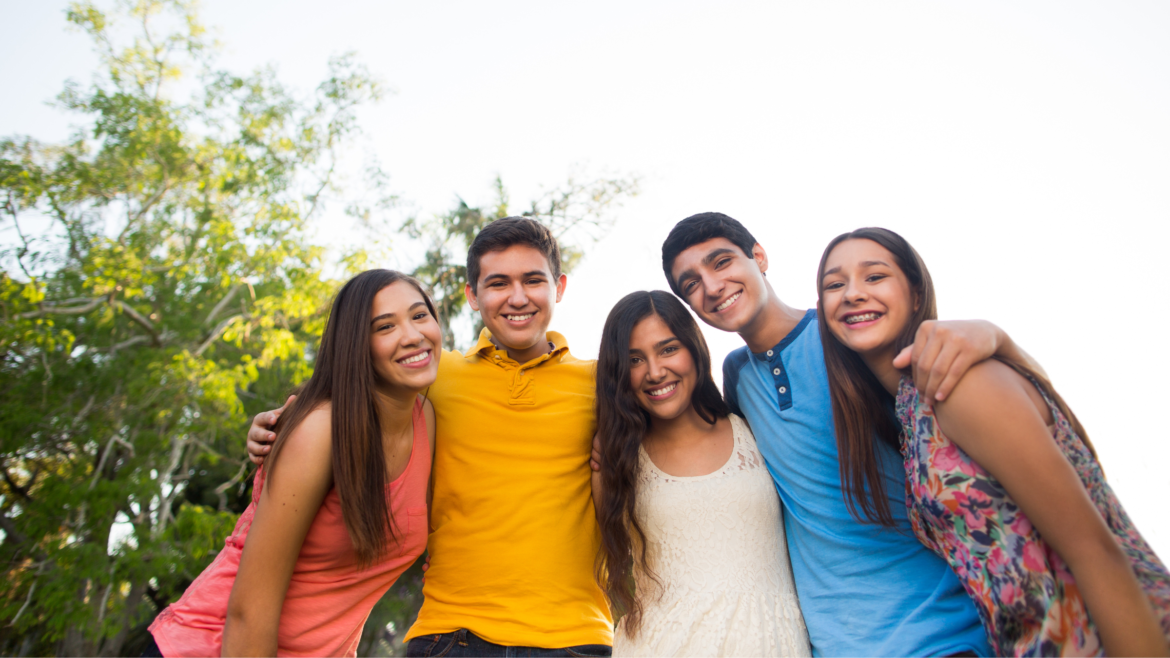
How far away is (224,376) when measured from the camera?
880 centimetres

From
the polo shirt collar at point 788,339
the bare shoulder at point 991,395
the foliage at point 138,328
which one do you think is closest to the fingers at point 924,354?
the bare shoulder at point 991,395

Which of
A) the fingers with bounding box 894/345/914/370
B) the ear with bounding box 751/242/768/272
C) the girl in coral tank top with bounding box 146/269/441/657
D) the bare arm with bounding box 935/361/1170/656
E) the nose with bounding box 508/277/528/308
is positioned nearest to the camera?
the bare arm with bounding box 935/361/1170/656

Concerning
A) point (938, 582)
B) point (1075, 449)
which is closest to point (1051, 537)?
point (1075, 449)

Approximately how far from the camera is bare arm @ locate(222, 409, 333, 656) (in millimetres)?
2174

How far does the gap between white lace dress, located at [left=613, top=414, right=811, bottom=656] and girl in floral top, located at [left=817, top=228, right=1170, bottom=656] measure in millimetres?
537

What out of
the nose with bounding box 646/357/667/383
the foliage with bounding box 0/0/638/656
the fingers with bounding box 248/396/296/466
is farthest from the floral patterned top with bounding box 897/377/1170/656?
A: the foliage with bounding box 0/0/638/656

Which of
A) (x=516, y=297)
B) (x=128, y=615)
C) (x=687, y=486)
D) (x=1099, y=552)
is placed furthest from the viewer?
(x=128, y=615)

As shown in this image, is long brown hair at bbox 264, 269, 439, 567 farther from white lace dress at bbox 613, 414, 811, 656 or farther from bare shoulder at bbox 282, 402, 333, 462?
white lace dress at bbox 613, 414, 811, 656

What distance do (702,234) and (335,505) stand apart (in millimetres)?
2141

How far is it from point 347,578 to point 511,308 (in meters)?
1.42

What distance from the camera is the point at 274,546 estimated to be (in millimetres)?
2207

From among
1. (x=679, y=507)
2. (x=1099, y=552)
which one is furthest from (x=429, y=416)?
(x=1099, y=552)

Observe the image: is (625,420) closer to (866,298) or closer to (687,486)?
(687,486)

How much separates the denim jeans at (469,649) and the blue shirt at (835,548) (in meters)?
1.02
